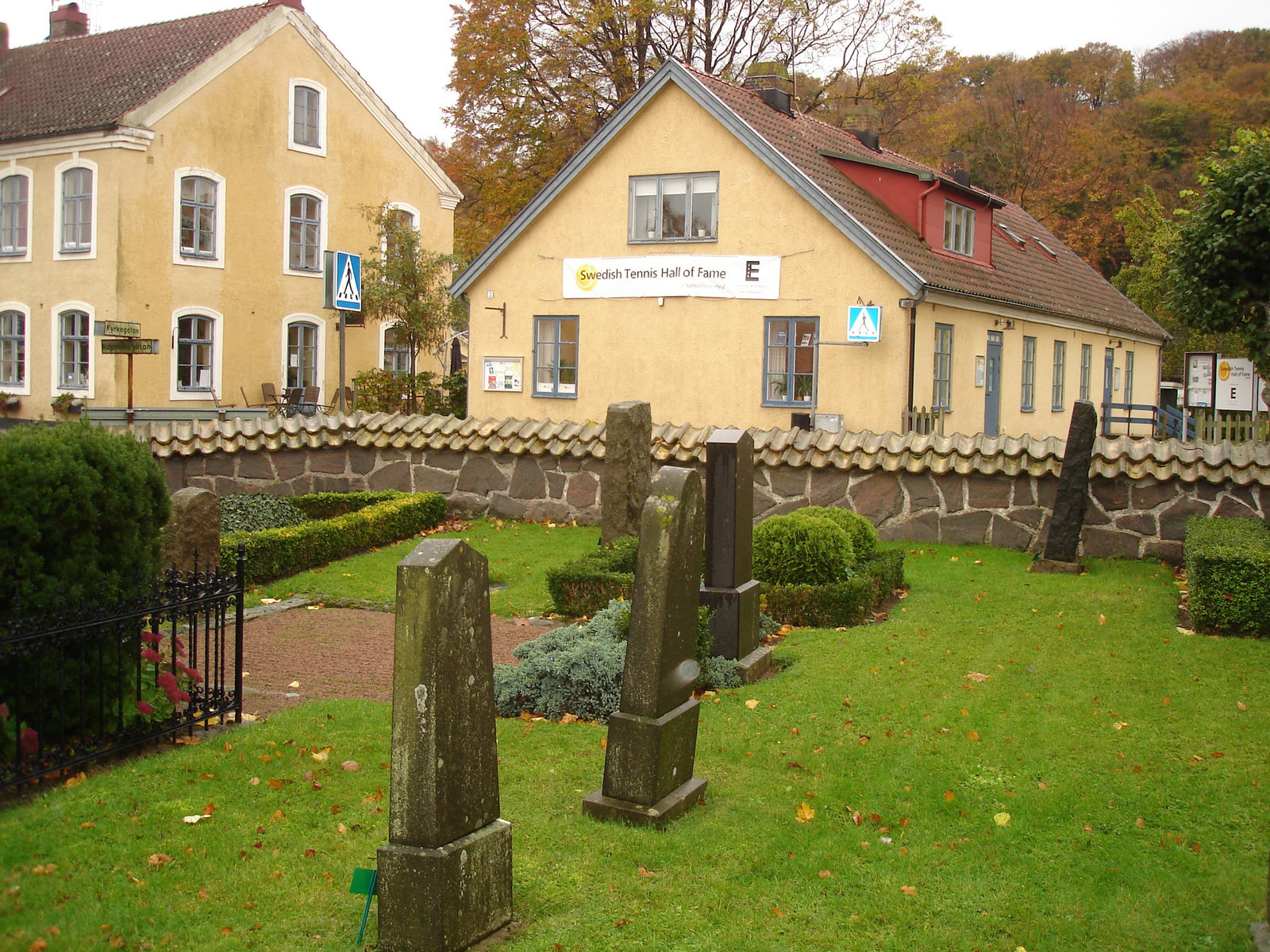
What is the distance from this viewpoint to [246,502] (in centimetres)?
1412

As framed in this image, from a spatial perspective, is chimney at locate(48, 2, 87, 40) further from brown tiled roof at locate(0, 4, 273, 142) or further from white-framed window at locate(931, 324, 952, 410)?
white-framed window at locate(931, 324, 952, 410)

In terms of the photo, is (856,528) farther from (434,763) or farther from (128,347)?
(128,347)

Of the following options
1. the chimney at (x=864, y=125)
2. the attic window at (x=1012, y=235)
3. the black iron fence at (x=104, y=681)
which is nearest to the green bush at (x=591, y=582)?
the black iron fence at (x=104, y=681)

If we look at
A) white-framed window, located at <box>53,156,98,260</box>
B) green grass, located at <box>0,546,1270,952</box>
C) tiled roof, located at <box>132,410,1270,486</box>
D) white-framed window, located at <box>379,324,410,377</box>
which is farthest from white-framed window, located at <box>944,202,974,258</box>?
white-framed window, located at <box>53,156,98,260</box>

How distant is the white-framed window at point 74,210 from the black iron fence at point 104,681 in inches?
892

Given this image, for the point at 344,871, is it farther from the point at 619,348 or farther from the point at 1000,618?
the point at 619,348

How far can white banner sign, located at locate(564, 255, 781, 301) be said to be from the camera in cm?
2073

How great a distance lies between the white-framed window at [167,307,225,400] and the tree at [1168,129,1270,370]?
21347mm

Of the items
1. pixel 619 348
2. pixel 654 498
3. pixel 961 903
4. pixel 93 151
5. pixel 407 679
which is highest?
pixel 93 151

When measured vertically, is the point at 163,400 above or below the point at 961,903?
above

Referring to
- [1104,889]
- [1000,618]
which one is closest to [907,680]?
[1000,618]

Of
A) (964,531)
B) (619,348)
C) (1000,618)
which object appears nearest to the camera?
(1000,618)

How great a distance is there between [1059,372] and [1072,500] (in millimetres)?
16536

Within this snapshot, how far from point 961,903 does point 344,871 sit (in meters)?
2.60
